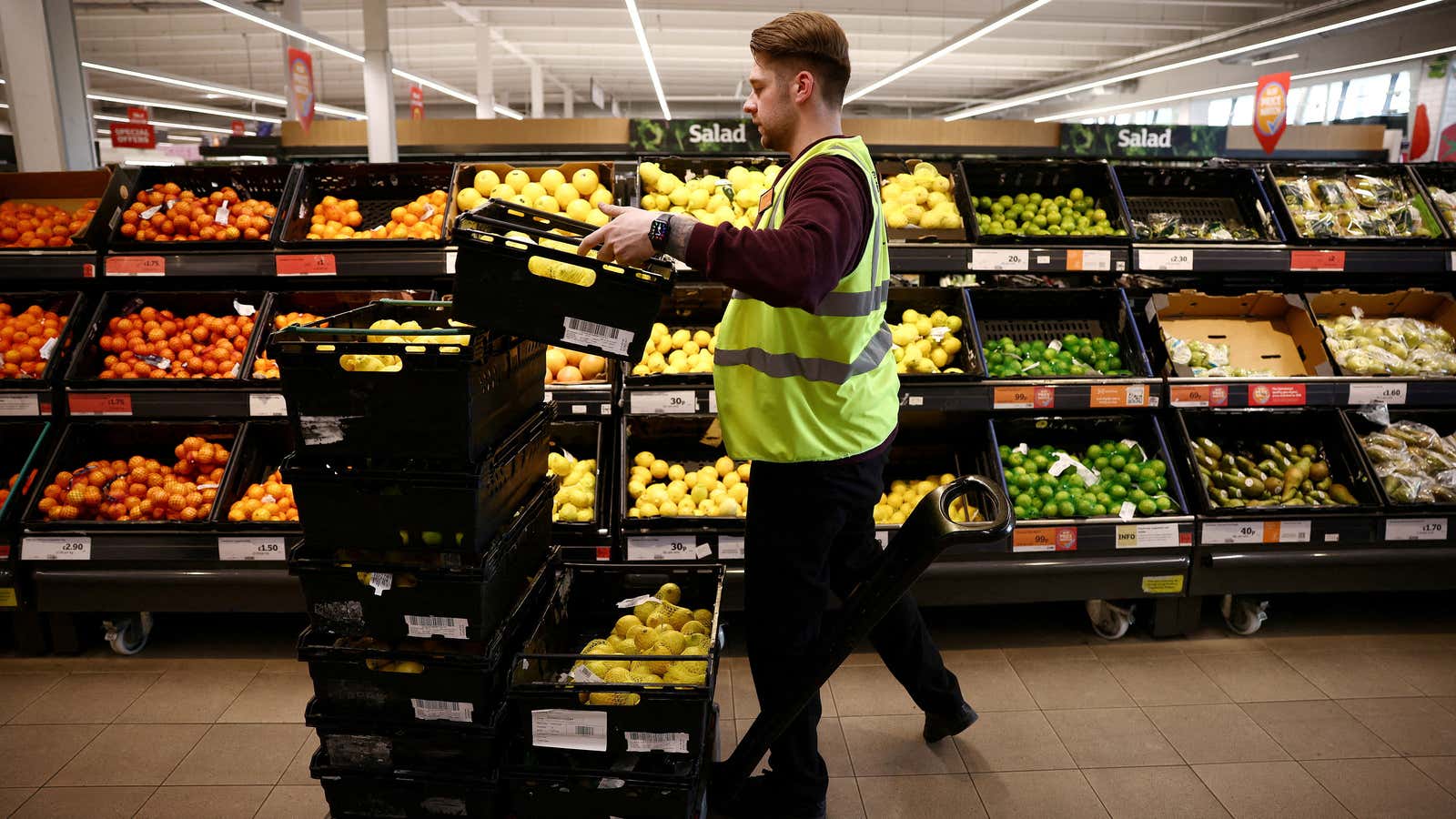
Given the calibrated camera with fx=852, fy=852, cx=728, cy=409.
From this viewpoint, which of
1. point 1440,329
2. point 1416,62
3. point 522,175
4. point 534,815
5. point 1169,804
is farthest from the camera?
point 1416,62

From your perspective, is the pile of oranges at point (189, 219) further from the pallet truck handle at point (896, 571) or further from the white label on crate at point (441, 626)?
the pallet truck handle at point (896, 571)

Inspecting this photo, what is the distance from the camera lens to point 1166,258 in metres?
3.55

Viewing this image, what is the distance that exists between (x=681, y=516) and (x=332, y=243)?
5.87 ft

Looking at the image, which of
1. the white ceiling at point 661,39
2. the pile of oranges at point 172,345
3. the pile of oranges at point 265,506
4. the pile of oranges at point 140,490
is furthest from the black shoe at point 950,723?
the white ceiling at point 661,39

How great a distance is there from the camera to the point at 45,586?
325 cm

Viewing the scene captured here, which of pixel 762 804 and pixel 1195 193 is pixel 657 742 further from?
→ pixel 1195 193

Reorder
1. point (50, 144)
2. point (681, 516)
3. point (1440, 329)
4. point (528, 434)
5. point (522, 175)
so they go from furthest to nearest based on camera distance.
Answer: point (50, 144) → point (1440, 329) → point (522, 175) → point (681, 516) → point (528, 434)

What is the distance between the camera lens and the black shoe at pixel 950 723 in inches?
105

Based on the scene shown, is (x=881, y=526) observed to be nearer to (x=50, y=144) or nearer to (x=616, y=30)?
(x=50, y=144)

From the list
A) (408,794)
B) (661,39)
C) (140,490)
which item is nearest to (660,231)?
(408,794)

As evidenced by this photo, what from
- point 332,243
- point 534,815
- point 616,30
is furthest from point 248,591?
point 616,30

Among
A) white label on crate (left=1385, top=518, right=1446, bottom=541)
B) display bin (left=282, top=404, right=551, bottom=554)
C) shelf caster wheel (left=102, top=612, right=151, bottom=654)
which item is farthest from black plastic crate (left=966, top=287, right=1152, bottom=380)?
shelf caster wheel (left=102, top=612, right=151, bottom=654)

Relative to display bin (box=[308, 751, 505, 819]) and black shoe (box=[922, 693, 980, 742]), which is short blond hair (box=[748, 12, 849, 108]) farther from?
black shoe (box=[922, 693, 980, 742])

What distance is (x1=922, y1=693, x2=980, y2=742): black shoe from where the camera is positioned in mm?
2668
